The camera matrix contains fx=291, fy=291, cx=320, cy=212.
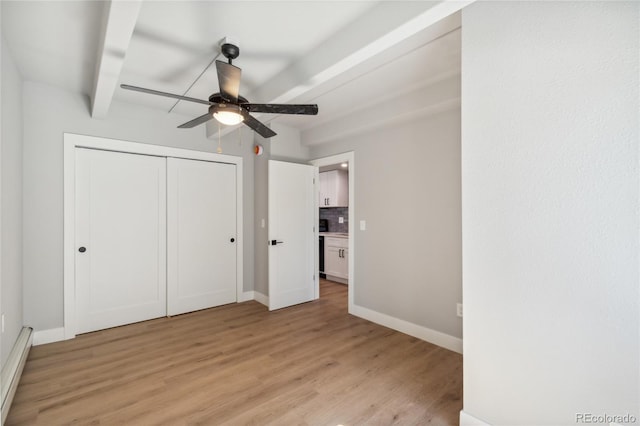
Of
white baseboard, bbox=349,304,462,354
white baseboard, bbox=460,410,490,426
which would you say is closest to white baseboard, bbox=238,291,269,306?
white baseboard, bbox=349,304,462,354

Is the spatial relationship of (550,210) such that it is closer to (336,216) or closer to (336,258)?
(336,258)

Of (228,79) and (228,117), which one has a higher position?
(228,79)

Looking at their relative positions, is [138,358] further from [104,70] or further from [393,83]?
[393,83]

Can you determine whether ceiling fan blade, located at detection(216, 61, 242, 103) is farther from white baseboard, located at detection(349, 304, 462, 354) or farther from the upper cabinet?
the upper cabinet

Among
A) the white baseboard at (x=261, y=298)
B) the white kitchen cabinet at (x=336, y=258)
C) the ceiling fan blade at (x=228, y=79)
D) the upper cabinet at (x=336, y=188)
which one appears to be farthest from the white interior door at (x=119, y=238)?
the upper cabinet at (x=336, y=188)

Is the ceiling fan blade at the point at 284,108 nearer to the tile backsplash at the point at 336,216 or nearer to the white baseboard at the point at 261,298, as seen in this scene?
the white baseboard at the point at 261,298

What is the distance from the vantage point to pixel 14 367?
7.11ft

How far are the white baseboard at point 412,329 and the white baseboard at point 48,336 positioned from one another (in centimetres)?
319

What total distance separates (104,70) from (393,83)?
2.41m

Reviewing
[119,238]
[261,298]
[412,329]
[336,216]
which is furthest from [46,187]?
[336,216]

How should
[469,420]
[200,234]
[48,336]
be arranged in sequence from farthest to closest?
[200,234]
[48,336]
[469,420]

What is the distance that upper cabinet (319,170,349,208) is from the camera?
19.6 ft

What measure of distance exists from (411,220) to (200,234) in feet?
9.07

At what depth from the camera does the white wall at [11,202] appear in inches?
83.7
